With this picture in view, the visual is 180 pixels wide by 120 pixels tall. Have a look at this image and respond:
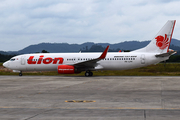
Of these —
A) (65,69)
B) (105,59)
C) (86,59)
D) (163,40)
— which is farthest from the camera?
(86,59)

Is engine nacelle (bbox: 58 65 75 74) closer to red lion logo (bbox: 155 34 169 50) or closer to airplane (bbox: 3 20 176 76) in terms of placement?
airplane (bbox: 3 20 176 76)

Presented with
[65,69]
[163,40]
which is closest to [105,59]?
[65,69]

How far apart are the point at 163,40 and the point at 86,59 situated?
10.7m

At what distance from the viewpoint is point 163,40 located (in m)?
36.7

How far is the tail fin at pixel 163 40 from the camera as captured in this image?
36.5 metres

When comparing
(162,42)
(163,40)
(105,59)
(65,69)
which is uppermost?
(163,40)

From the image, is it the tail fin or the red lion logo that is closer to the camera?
the tail fin

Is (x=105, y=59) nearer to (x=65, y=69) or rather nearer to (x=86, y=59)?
(x=86, y=59)

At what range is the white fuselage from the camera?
36.7m

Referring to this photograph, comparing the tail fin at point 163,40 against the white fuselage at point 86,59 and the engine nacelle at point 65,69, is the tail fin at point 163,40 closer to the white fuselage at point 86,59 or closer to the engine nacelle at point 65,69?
the white fuselage at point 86,59

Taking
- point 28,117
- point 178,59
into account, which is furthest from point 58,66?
point 178,59

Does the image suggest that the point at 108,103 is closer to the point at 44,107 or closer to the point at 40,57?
the point at 44,107

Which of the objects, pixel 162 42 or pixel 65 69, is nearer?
pixel 65 69

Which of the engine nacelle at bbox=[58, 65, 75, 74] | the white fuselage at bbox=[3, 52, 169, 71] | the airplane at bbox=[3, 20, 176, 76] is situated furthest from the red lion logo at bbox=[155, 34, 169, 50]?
the engine nacelle at bbox=[58, 65, 75, 74]
